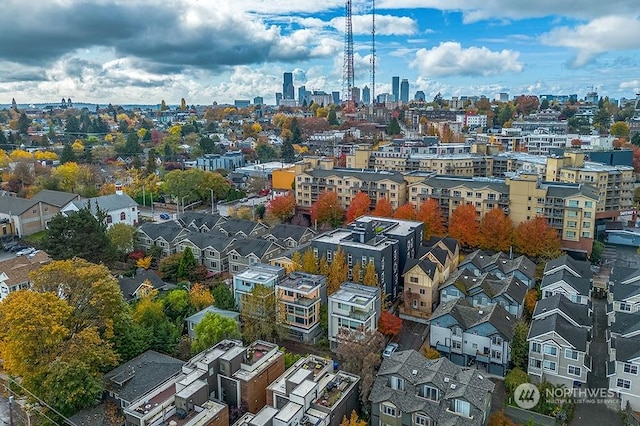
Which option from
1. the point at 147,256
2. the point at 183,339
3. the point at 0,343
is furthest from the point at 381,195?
the point at 0,343

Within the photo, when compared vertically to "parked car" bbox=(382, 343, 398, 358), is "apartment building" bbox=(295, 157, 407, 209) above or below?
above

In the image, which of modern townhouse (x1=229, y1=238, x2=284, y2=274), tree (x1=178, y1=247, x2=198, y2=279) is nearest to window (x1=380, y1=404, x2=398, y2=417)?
modern townhouse (x1=229, y1=238, x2=284, y2=274)

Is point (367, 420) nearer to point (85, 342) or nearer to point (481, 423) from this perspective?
point (481, 423)

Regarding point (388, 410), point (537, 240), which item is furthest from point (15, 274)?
point (537, 240)

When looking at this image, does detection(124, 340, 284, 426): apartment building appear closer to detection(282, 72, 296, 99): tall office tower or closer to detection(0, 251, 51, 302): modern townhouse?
detection(0, 251, 51, 302): modern townhouse

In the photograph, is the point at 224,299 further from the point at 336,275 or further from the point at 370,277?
the point at 370,277
